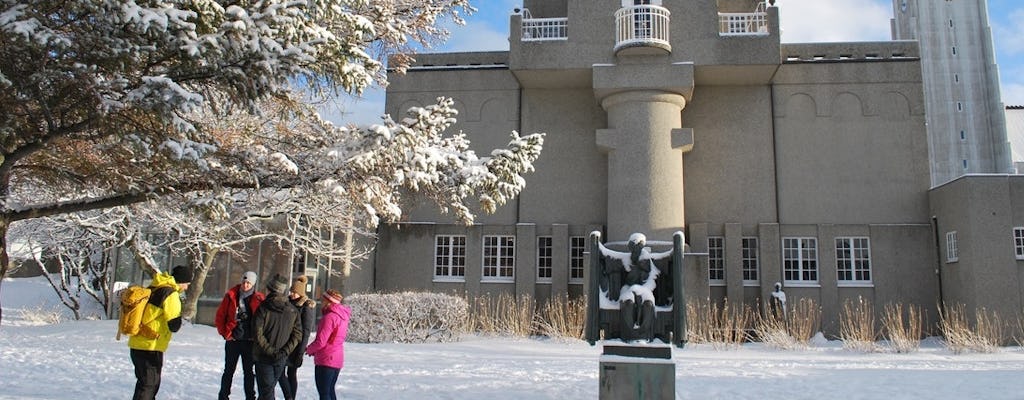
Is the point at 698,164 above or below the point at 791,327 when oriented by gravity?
above

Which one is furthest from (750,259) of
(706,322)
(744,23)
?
(744,23)

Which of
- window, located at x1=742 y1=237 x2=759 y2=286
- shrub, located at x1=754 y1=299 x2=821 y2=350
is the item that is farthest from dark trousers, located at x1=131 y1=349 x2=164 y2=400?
window, located at x1=742 y1=237 x2=759 y2=286

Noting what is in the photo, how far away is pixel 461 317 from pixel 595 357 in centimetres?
443

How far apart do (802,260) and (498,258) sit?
9089mm

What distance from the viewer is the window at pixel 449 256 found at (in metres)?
24.0

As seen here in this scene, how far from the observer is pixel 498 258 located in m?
23.8

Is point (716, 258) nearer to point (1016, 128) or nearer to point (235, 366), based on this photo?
point (235, 366)

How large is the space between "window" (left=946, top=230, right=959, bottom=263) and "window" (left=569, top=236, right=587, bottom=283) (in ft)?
33.1

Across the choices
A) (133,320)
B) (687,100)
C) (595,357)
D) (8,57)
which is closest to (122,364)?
(133,320)

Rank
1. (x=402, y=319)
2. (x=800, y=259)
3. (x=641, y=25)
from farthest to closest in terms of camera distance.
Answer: (x=800, y=259) < (x=641, y=25) < (x=402, y=319)

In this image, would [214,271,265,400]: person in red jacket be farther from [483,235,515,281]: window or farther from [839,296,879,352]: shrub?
[483,235,515,281]: window

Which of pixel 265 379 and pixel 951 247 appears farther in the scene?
pixel 951 247

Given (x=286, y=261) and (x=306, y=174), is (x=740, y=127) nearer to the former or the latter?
(x=286, y=261)

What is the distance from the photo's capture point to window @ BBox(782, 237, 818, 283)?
75.3 feet
